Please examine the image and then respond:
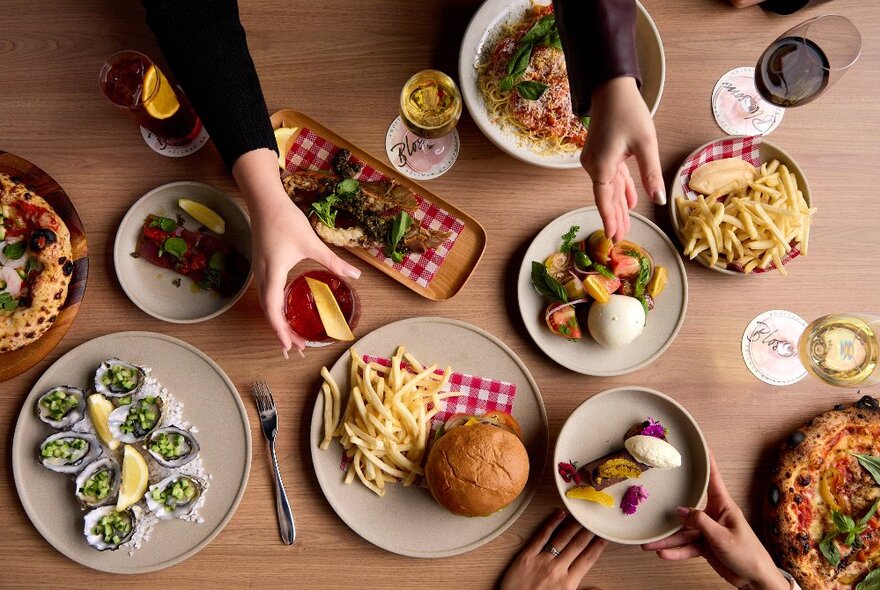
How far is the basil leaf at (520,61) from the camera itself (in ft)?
7.06

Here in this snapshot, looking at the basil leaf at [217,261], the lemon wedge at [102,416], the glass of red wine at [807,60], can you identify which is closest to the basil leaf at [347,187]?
the basil leaf at [217,261]

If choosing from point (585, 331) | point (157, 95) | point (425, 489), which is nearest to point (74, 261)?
point (157, 95)

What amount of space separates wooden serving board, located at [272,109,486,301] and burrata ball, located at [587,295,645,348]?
1.53 feet

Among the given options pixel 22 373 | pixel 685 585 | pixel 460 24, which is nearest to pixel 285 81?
pixel 460 24

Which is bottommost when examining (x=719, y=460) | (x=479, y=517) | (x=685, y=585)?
(x=685, y=585)

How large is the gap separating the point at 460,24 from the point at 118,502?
6.79 feet

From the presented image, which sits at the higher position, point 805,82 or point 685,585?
point 805,82

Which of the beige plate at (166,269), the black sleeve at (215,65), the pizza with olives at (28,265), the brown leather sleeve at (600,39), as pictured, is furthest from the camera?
the beige plate at (166,269)

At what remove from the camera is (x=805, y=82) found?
214 centimetres

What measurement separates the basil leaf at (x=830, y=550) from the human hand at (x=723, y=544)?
0.70 ft

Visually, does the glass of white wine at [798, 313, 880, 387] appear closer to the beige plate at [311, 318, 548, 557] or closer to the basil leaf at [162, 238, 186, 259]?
the beige plate at [311, 318, 548, 557]

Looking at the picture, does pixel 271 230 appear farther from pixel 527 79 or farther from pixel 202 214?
pixel 527 79

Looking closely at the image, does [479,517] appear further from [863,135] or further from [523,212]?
[863,135]

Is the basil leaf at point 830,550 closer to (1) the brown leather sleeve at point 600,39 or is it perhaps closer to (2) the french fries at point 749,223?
(2) the french fries at point 749,223
